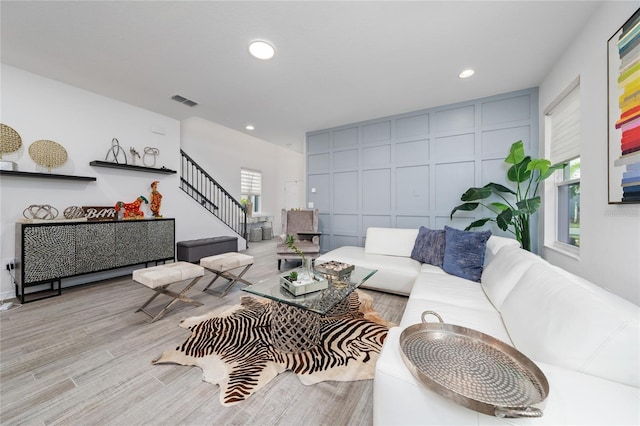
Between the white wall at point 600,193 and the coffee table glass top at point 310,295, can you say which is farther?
the coffee table glass top at point 310,295

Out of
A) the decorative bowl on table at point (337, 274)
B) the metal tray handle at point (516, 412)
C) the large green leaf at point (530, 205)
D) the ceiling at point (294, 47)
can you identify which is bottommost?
the decorative bowl on table at point (337, 274)

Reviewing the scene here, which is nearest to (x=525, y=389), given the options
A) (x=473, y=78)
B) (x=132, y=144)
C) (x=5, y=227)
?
(x=473, y=78)

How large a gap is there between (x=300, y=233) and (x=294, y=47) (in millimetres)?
2909

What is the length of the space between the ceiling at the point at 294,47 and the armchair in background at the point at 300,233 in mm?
2075

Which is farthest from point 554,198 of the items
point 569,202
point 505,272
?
point 505,272

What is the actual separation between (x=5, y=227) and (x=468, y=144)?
626 centimetres

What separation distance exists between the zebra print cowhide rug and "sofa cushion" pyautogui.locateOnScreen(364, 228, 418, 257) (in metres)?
1.27

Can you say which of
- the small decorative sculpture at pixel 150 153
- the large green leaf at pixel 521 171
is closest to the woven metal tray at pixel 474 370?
the large green leaf at pixel 521 171

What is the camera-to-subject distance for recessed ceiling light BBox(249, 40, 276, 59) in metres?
2.20

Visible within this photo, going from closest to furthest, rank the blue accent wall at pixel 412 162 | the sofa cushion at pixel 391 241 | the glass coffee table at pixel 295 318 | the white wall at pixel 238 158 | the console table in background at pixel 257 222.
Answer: the glass coffee table at pixel 295 318, the blue accent wall at pixel 412 162, the sofa cushion at pixel 391 241, the white wall at pixel 238 158, the console table in background at pixel 257 222

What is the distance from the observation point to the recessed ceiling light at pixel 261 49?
2197mm

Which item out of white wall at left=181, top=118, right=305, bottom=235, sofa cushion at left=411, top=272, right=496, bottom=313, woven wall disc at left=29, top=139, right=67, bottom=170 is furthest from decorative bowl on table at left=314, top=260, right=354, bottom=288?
white wall at left=181, top=118, right=305, bottom=235

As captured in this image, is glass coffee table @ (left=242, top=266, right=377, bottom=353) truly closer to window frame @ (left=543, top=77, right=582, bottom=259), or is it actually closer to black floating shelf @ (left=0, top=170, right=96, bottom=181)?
window frame @ (left=543, top=77, right=582, bottom=259)

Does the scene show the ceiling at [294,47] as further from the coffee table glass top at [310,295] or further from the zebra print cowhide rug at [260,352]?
the zebra print cowhide rug at [260,352]
